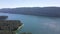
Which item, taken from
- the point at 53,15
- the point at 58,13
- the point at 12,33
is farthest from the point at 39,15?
the point at 12,33

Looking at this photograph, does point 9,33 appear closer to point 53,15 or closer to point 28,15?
point 53,15

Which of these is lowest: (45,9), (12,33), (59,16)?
(12,33)

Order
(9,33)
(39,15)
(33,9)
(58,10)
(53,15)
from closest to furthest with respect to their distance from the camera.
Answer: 1. (9,33)
2. (58,10)
3. (53,15)
4. (33,9)
5. (39,15)

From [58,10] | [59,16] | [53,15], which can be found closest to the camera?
[58,10]

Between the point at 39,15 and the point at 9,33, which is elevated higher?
the point at 39,15

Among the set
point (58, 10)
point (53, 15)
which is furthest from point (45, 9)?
point (58, 10)

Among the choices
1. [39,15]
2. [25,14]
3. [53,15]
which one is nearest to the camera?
[53,15]

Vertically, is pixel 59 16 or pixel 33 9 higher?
pixel 33 9

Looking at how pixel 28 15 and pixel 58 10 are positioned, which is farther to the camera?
pixel 28 15

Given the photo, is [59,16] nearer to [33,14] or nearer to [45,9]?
[45,9]
